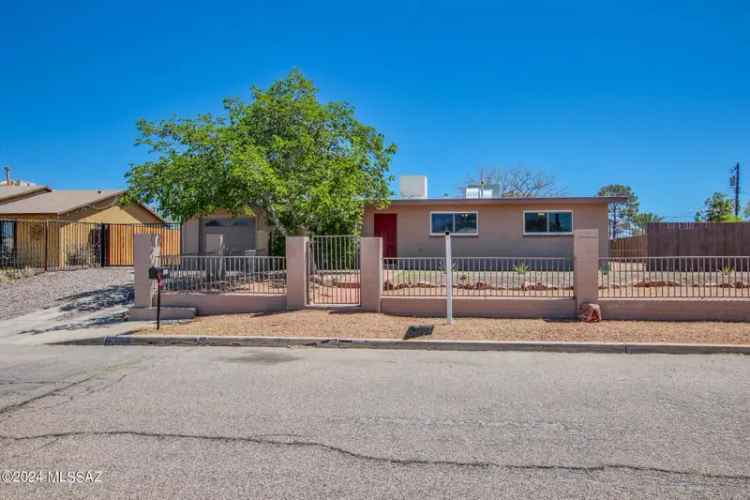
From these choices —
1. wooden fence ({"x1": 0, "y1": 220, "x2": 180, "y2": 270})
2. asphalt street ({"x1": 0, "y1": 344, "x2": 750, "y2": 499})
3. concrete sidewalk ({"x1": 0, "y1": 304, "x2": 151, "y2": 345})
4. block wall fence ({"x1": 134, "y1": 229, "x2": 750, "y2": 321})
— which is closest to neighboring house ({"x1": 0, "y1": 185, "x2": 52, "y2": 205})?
wooden fence ({"x1": 0, "y1": 220, "x2": 180, "y2": 270})

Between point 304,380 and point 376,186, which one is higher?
point 376,186

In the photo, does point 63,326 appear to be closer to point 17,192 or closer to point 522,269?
point 522,269

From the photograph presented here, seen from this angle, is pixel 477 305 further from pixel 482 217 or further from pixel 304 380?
pixel 482 217

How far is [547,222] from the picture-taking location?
20.4 meters

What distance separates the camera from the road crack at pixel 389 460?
3.63 metres

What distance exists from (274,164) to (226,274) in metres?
3.92

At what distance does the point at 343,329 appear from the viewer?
9.70 m

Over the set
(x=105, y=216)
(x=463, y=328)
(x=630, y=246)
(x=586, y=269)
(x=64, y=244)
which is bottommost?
(x=463, y=328)

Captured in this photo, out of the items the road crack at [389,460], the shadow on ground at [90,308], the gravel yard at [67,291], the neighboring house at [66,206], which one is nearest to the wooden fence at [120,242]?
the neighboring house at [66,206]

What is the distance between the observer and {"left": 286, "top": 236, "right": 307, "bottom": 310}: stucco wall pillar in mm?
11219

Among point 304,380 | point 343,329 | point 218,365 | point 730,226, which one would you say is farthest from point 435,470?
point 730,226

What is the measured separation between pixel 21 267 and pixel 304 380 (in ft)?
57.7

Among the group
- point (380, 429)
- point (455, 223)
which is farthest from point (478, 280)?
point (455, 223)

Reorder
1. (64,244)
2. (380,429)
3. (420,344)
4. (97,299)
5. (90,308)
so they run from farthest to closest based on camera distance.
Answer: (64,244), (97,299), (90,308), (420,344), (380,429)
